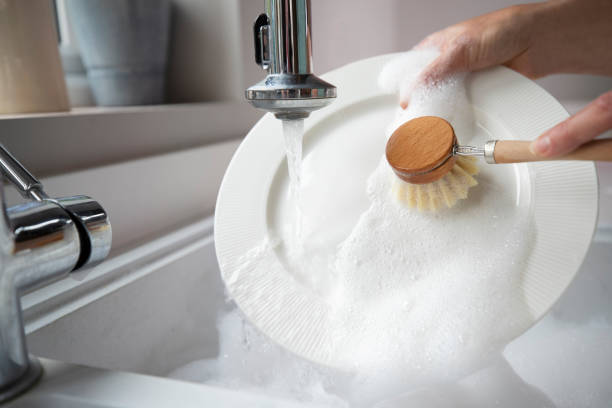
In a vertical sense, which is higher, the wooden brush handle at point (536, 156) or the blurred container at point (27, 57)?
the blurred container at point (27, 57)

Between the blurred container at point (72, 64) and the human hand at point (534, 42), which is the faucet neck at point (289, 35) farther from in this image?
the blurred container at point (72, 64)

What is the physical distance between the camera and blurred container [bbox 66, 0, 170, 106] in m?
0.79

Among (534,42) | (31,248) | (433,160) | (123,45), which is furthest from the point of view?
(123,45)

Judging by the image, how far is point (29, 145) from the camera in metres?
0.53

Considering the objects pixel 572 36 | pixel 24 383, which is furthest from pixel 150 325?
pixel 572 36

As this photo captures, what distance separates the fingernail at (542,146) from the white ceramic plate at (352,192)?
0.26 ft

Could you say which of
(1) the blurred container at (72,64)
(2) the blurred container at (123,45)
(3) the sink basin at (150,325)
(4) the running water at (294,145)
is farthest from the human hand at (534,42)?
(1) the blurred container at (72,64)

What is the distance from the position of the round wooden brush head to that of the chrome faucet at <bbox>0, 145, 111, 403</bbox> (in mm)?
251

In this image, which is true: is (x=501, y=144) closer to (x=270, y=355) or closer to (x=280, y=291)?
(x=280, y=291)

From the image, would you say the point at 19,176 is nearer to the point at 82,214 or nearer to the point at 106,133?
the point at 82,214

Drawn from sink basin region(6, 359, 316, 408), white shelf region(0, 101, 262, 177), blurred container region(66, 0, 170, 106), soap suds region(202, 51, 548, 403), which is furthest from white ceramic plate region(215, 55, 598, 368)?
blurred container region(66, 0, 170, 106)

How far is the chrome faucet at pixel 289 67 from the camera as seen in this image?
0.30m

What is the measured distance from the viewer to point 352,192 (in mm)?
490

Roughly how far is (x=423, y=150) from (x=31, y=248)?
1.02 feet
